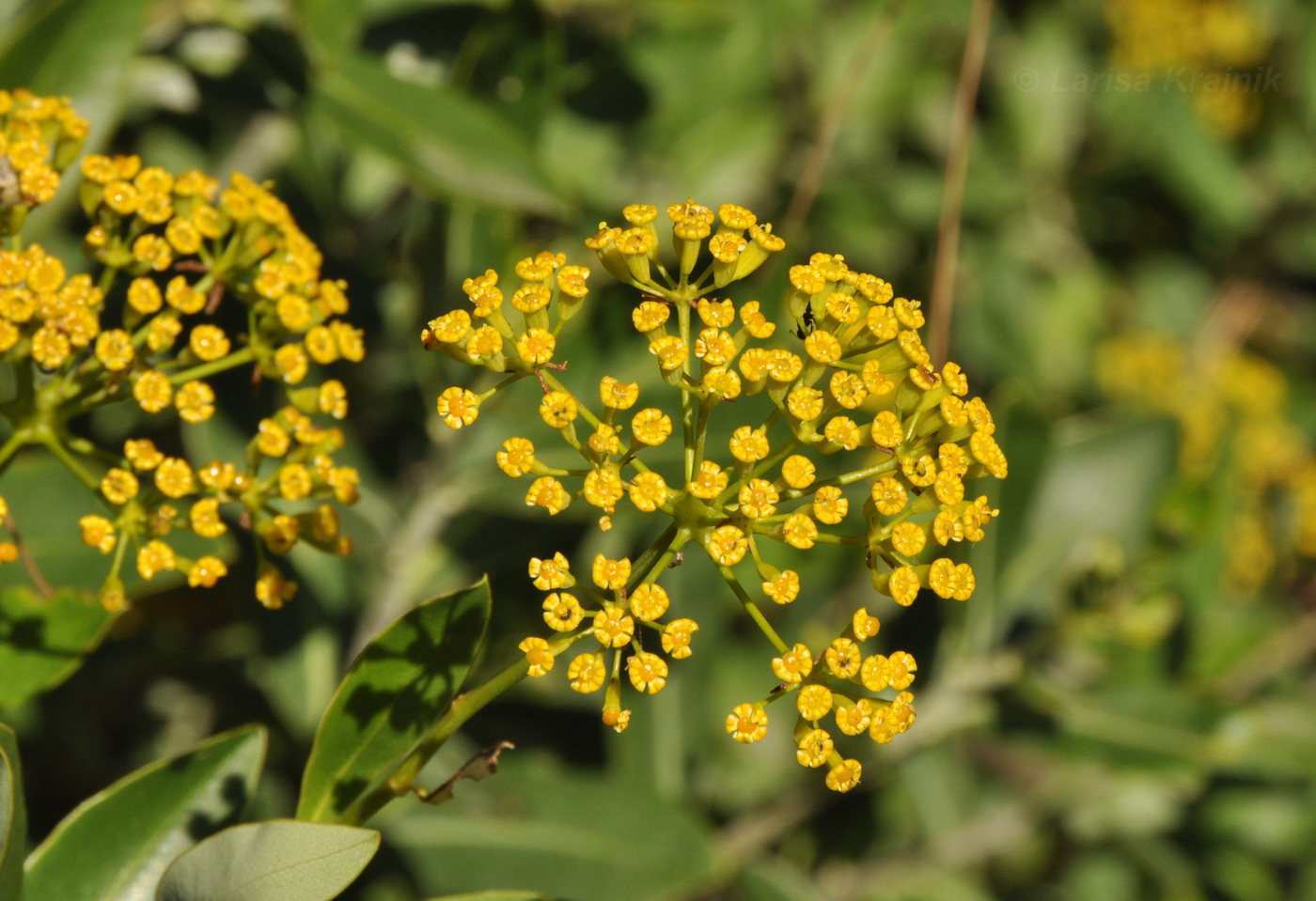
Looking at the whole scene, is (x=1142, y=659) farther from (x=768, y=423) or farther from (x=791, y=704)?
(x=768, y=423)

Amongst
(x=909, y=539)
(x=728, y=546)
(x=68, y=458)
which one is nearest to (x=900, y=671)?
(x=909, y=539)

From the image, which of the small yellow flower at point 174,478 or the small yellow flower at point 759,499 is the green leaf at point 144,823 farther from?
the small yellow flower at point 759,499

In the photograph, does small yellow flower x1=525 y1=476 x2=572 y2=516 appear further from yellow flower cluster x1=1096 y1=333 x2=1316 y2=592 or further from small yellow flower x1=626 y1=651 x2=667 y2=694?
yellow flower cluster x1=1096 y1=333 x2=1316 y2=592

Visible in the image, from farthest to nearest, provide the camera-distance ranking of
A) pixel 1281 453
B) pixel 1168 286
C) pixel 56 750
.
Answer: pixel 1168 286 → pixel 1281 453 → pixel 56 750

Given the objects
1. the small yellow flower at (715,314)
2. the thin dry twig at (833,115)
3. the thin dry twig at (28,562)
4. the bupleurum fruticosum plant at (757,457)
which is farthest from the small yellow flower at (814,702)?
the thin dry twig at (833,115)

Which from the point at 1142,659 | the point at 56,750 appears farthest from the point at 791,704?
the point at 56,750

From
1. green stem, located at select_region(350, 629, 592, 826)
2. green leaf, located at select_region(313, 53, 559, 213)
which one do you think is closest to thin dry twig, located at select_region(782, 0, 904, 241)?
green leaf, located at select_region(313, 53, 559, 213)

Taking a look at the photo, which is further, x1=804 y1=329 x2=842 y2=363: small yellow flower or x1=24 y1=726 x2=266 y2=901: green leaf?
x1=24 y1=726 x2=266 y2=901: green leaf
